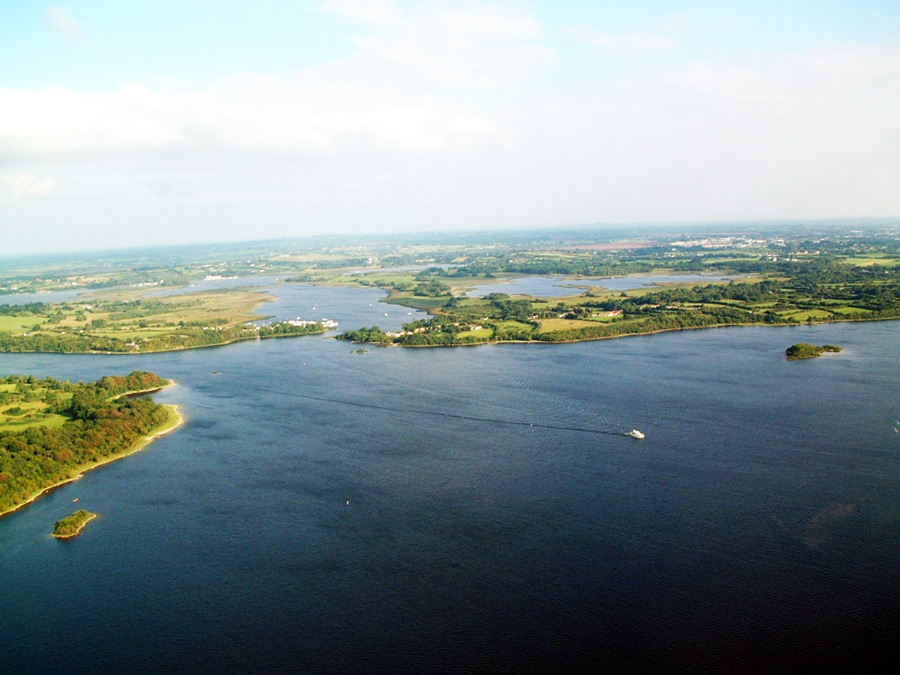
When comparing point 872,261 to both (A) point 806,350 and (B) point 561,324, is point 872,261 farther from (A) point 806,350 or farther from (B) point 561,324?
(A) point 806,350

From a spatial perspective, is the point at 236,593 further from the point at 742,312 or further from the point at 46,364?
the point at 742,312

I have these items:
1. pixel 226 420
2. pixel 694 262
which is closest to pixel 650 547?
pixel 226 420

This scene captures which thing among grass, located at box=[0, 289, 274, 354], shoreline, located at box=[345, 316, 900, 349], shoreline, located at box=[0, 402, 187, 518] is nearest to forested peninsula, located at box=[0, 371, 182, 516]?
shoreline, located at box=[0, 402, 187, 518]

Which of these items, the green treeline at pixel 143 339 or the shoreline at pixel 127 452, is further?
the green treeline at pixel 143 339

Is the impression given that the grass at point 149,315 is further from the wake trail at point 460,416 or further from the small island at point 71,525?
the small island at point 71,525

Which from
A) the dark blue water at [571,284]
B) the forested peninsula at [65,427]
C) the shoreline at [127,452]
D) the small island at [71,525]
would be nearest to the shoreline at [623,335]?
the forested peninsula at [65,427]

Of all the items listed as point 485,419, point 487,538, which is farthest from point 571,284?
point 487,538
